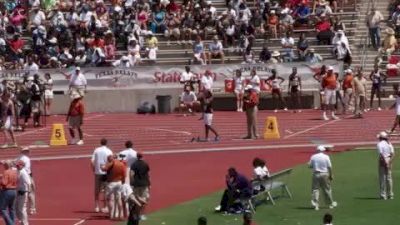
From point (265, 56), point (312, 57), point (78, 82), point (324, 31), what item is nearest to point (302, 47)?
point (312, 57)

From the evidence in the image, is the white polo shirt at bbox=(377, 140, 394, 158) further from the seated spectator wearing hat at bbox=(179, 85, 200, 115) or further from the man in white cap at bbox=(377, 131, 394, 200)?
the seated spectator wearing hat at bbox=(179, 85, 200, 115)

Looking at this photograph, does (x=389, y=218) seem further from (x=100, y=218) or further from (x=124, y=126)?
(x=124, y=126)

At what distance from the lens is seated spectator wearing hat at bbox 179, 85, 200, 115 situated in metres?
45.1

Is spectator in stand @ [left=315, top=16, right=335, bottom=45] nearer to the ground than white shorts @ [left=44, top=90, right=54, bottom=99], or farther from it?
farther from it

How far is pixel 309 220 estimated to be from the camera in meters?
26.4

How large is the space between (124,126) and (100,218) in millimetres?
15151

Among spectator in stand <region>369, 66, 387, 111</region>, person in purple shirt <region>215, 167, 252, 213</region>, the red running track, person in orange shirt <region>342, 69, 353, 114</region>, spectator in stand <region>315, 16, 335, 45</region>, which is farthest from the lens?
spectator in stand <region>315, 16, 335, 45</region>

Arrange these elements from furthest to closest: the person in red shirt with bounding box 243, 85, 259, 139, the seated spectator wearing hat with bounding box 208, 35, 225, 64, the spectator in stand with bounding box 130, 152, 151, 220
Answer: the seated spectator wearing hat with bounding box 208, 35, 225, 64
the person in red shirt with bounding box 243, 85, 259, 139
the spectator in stand with bounding box 130, 152, 151, 220

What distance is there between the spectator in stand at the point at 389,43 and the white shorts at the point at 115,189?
22182 mm

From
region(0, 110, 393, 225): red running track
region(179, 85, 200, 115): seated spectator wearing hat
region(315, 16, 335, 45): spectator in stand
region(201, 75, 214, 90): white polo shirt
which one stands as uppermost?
region(315, 16, 335, 45): spectator in stand

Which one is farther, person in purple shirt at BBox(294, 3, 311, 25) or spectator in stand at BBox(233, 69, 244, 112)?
person in purple shirt at BBox(294, 3, 311, 25)

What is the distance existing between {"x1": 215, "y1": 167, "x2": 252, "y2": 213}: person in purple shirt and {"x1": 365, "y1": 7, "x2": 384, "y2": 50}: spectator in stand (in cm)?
2196

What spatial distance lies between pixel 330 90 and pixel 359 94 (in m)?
1.12

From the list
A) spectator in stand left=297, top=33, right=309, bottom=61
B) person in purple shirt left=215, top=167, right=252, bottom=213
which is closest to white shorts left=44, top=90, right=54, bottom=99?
spectator in stand left=297, top=33, right=309, bottom=61
